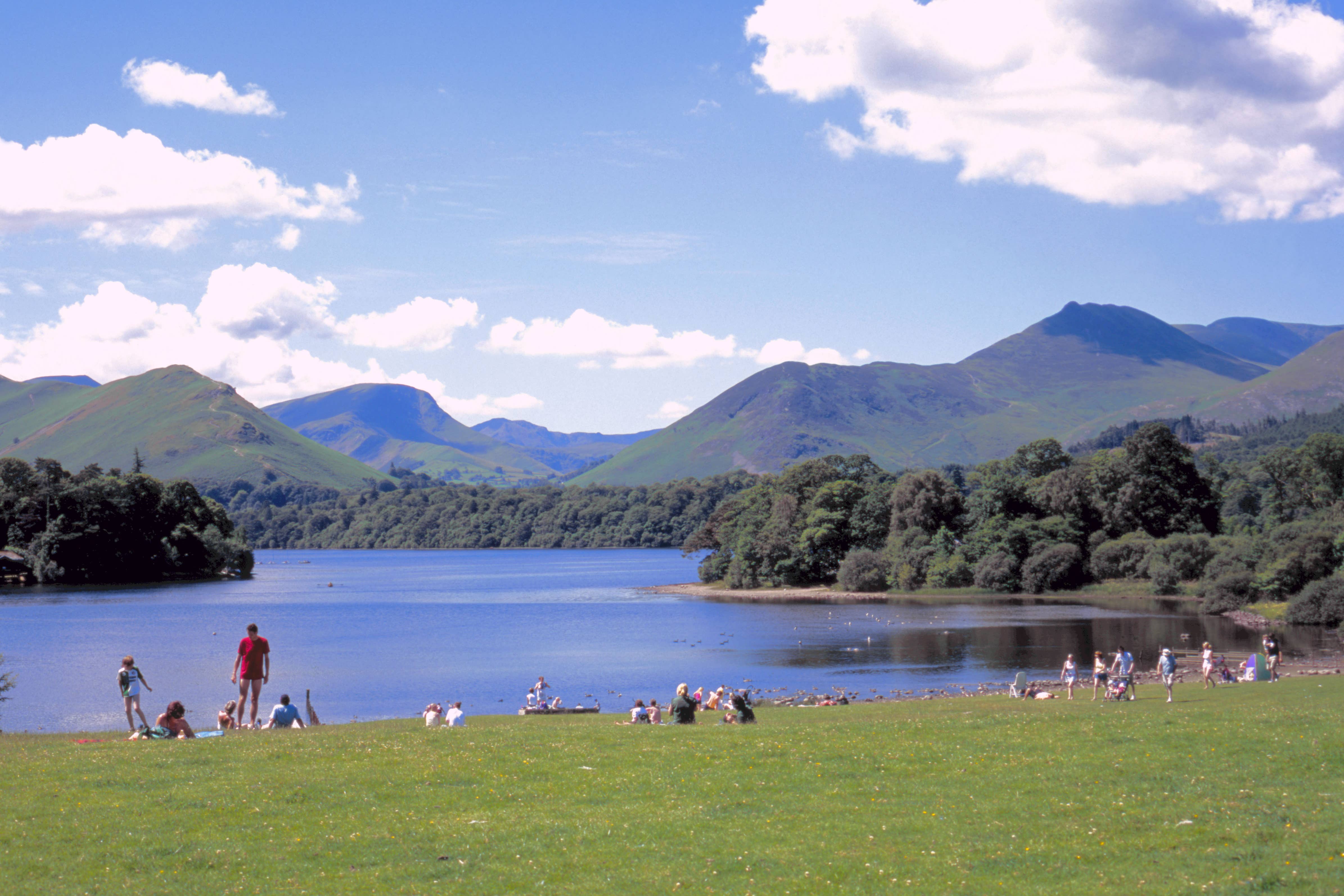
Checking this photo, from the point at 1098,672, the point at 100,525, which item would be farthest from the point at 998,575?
the point at 100,525

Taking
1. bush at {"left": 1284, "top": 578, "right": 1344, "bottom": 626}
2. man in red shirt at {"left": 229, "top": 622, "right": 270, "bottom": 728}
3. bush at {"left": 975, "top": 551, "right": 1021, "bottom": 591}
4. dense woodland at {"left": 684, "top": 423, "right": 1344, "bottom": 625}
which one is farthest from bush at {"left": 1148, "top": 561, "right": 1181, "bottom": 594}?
man in red shirt at {"left": 229, "top": 622, "right": 270, "bottom": 728}

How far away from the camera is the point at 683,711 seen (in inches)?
1115

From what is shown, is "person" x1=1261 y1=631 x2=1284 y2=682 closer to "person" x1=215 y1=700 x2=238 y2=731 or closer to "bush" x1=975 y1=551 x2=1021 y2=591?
"person" x1=215 y1=700 x2=238 y2=731

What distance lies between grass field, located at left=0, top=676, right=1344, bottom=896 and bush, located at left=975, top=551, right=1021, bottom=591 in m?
97.9

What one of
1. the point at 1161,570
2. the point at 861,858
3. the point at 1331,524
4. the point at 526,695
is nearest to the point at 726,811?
the point at 861,858

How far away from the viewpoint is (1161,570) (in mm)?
105125

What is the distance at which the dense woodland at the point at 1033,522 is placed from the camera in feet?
373

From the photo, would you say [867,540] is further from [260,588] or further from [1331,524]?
[260,588]

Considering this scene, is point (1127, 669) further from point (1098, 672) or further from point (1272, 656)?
point (1272, 656)

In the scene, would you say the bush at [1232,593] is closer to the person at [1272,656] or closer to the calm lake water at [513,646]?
the calm lake water at [513,646]

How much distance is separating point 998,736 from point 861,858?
9.10m

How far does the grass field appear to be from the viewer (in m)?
12.6

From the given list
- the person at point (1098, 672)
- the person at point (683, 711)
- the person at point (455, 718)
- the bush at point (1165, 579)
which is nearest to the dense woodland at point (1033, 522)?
the bush at point (1165, 579)

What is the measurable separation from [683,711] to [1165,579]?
92252mm
